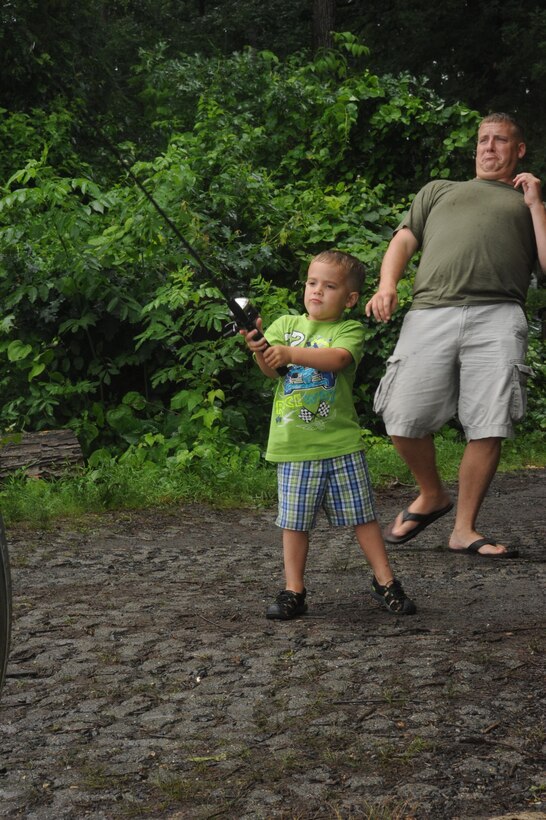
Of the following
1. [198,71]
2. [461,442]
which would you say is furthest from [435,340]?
[198,71]

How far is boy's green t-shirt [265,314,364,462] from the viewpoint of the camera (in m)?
3.77

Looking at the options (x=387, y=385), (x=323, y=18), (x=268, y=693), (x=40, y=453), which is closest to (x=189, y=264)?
(x=40, y=453)

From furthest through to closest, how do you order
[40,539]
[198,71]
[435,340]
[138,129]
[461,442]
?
[138,129] → [198,71] → [461,442] → [40,539] → [435,340]

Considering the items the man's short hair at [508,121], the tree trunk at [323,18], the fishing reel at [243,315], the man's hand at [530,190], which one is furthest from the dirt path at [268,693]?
the tree trunk at [323,18]

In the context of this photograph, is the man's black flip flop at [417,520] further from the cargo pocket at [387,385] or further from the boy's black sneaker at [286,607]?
the boy's black sneaker at [286,607]

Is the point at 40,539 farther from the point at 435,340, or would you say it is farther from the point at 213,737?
the point at 213,737

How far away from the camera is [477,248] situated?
4.73 metres

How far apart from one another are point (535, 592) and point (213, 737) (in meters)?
1.88

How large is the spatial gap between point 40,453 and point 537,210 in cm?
370

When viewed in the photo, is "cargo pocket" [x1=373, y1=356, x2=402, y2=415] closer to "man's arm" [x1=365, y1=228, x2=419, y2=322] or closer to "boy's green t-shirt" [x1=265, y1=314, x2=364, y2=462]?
"man's arm" [x1=365, y1=228, x2=419, y2=322]

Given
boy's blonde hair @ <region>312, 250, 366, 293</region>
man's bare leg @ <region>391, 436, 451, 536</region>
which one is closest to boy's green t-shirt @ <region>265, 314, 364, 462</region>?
boy's blonde hair @ <region>312, 250, 366, 293</region>

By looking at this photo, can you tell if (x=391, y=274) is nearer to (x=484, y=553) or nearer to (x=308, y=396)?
(x=308, y=396)

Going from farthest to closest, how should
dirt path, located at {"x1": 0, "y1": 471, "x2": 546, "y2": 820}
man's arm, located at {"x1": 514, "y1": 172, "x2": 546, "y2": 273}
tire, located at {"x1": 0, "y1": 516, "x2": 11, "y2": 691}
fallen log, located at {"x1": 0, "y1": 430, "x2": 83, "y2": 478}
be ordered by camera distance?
fallen log, located at {"x1": 0, "y1": 430, "x2": 83, "y2": 478} → man's arm, located at {"x1": 514, "y1": 172, "x2": 546, "y2": 273} → dirt path, located at {"x1": 0, "y1": 471, "x2": 546, "y2": 820} → tire, located at {"x1": 0, "y1": 516, "x2": 11, "y2": 691}

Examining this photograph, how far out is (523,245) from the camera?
479cm
